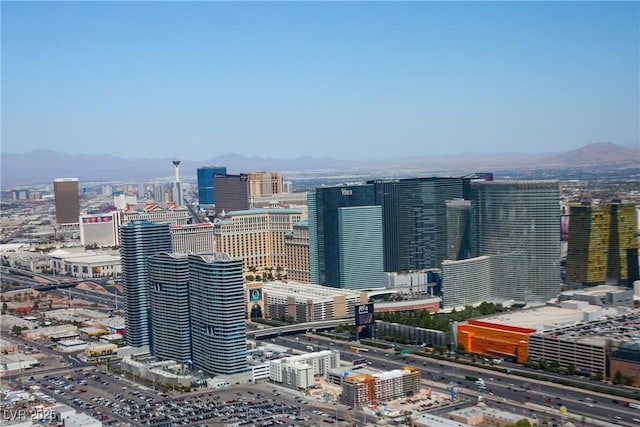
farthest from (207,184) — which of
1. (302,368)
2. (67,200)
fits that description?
(302,368)

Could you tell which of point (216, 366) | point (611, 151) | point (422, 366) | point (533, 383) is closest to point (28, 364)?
point (216, 366)

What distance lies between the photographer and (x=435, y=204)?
39594 millimetres

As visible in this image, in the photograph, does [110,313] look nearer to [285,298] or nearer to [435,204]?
[285,298]

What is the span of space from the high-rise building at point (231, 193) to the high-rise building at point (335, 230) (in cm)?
2264

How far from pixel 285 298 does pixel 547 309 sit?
10.4 meters

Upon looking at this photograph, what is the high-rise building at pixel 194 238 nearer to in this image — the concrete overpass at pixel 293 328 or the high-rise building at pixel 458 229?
the high-rise building at pixel 458 229

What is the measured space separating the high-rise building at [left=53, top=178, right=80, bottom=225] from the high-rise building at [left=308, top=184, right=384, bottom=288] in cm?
3537

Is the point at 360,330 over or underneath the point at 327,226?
underneath

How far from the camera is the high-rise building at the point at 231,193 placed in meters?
63.4

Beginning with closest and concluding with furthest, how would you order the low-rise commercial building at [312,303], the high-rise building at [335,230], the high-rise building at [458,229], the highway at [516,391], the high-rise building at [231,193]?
the highway at [516,391] → the low-rise commercial building at [312,303] → the high-rise building at [458,229] → the high-rise building at [335,230] → the high-rise building at [231,193]

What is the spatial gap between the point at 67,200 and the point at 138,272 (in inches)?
1766

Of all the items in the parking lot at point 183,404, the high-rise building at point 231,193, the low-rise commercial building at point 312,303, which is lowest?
the parking lot at point 183,404

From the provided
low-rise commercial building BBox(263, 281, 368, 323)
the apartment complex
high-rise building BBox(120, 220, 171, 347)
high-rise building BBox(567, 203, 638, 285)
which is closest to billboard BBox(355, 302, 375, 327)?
low-rise commercial building BBox(263, 281, 368, 323)

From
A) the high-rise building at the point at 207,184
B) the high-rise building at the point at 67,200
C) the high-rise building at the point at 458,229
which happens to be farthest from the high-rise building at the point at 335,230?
the high-rise building at the point at 67,200
